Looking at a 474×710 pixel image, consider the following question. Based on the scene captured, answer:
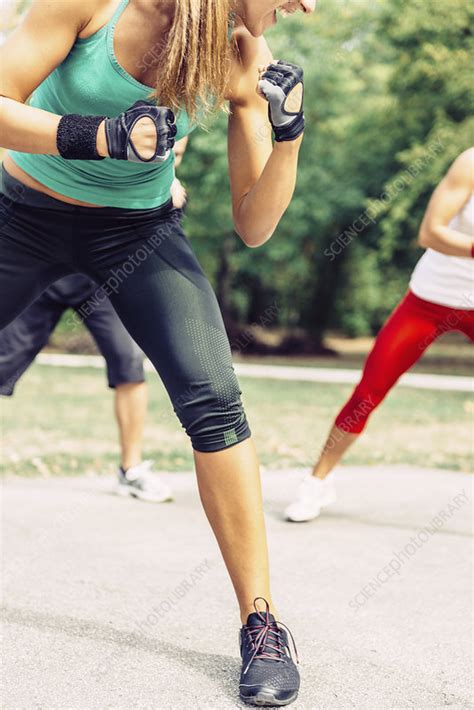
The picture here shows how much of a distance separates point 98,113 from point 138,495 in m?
2.54

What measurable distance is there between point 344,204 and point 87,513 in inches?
648

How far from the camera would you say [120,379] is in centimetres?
457

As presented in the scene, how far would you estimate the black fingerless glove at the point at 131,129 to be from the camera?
6.97 feet

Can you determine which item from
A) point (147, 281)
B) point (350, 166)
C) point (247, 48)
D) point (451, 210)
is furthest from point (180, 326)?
point (350, 166)

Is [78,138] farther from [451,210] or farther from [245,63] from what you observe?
[451,210]

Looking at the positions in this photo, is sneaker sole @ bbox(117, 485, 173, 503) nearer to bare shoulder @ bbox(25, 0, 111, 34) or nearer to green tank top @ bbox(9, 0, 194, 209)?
green tank top @ bbox(9, 0, 194, 209)

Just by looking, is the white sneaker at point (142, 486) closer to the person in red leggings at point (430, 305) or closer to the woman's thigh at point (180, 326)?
the person in red leggings at point (430, 305)

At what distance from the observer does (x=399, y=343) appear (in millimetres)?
3971

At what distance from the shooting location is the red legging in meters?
3.96

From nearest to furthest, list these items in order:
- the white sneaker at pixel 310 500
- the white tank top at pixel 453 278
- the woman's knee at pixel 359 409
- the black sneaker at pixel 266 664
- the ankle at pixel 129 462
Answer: the black sneaker at pixel 266 664, the white tank top at pixel 453 278, the woman's knee at pixel 359 409, the white sneaker at pixel 310 500, the ankle at pixel 129 462

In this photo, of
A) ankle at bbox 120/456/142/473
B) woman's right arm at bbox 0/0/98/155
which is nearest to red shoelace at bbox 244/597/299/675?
woman's right arm at bbox 0/0/98/155

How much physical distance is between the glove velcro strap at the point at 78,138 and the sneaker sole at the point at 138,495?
8.58 ft

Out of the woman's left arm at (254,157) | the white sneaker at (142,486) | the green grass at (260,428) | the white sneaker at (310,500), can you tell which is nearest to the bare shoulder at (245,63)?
the woman's left arm at (254,157)

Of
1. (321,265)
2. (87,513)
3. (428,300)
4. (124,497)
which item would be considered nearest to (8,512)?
(87,513)
